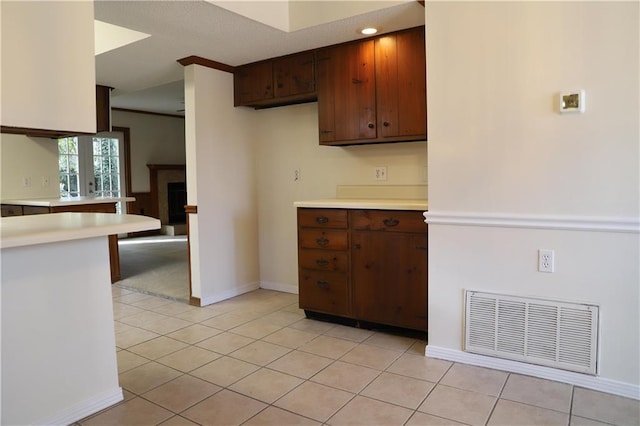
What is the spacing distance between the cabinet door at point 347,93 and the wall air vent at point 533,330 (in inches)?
56.7

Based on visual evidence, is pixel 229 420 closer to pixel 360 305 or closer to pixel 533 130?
pixel 360 305

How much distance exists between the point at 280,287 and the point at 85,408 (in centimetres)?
231

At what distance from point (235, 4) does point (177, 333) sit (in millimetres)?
2195

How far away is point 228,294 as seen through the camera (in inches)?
160

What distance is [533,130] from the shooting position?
2281 millimetres

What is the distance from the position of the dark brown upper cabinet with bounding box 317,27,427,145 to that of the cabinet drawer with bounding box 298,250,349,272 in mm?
854

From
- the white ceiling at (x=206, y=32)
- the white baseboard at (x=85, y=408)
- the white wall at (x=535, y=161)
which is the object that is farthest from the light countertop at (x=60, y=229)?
the white wall at (x=535, y=161)

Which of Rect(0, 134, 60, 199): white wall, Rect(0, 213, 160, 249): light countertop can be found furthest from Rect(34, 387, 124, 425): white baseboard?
Rect(0, 134, 60, 199): white wall

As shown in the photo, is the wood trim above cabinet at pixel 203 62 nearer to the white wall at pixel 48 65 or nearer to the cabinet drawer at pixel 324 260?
the white wall at pixel 48 65

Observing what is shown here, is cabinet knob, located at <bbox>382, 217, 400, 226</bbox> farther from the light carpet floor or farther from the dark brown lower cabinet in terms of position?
the light carpet floor

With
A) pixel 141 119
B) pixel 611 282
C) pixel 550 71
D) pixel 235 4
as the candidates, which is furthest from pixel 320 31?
pixel 141 119

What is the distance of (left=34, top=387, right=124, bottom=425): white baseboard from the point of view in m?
1.95

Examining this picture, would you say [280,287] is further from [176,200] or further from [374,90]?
[176,200]

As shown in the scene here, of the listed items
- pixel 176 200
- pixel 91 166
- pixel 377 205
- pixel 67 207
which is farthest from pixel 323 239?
pixel 176 200
